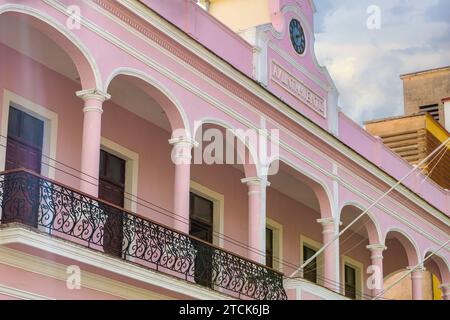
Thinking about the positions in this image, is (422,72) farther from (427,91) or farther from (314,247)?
(314,247)

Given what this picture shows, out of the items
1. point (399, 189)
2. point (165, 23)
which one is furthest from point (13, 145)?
point (399, 189)

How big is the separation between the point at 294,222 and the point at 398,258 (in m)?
5.03

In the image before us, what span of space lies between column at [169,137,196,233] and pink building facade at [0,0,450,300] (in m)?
0.03

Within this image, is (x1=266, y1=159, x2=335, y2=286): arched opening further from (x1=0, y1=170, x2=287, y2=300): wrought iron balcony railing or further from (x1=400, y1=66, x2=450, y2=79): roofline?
(x1=400, y1=66, x2=450, y2=79): roofline

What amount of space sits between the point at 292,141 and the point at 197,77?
316 centimetres

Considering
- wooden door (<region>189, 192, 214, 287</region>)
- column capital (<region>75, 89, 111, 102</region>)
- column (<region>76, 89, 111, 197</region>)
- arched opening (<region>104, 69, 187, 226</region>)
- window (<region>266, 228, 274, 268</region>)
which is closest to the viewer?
column (<region>76, 89, 111, 197</region>)

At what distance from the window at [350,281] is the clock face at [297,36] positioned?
6.41 meters

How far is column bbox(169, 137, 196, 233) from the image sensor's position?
16266mm

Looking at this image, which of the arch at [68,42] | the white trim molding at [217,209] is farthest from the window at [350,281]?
the arch at [68,42]

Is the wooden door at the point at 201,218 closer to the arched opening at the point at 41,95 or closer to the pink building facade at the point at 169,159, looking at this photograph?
the pink building facade at the point at 169,159

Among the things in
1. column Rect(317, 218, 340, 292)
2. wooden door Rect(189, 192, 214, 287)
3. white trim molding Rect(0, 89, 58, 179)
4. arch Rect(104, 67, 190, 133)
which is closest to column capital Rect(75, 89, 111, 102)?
arch Rect(104, 67, 190, 133)

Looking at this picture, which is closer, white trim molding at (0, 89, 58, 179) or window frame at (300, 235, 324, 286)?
white trim molding at (0, 89, 58, 179)

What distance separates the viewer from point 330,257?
20500 mm

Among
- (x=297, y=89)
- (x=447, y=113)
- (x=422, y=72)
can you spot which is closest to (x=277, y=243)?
(x=297, y=89)
